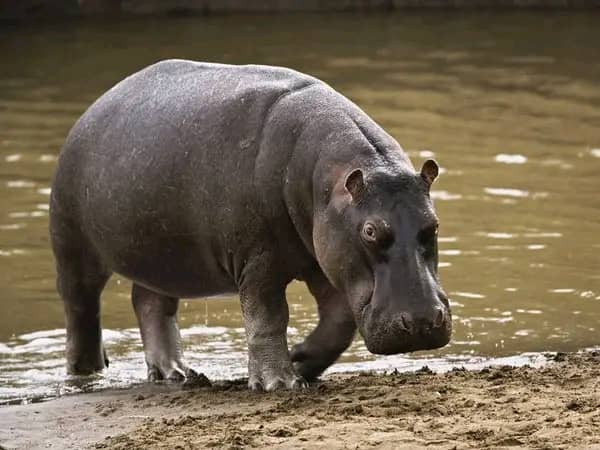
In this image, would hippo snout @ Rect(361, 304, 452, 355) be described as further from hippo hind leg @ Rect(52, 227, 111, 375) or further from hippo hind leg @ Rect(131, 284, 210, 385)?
hippo hind leg @ Rect(52, 227, 111, 375)

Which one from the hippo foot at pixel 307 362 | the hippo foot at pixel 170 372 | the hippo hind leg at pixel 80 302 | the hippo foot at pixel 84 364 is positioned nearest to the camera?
the hippo foot at pixel 307 362

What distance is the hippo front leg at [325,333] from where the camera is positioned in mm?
6691

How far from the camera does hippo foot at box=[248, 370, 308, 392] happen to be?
21.2 ft

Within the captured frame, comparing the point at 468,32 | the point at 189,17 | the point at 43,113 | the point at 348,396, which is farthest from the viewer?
the point at 189,17

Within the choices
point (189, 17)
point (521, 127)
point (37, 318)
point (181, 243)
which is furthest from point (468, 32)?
point (181, 243)

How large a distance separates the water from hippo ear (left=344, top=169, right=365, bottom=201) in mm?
1760

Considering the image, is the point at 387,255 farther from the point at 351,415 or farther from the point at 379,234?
the point at 351,415

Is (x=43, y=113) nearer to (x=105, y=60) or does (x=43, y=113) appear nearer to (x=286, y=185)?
(x=105, y=60)

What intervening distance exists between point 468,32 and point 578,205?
9.10 m

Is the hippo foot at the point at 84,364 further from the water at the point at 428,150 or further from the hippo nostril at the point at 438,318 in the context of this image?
the hippo nostril at the point at 438,318

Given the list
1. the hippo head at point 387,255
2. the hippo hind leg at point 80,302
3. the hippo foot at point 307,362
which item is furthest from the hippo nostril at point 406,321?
the hippo hind leg at point 80,302

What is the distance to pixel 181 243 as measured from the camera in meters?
6.89

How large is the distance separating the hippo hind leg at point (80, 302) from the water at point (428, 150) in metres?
0.14

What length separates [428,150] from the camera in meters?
12.9
